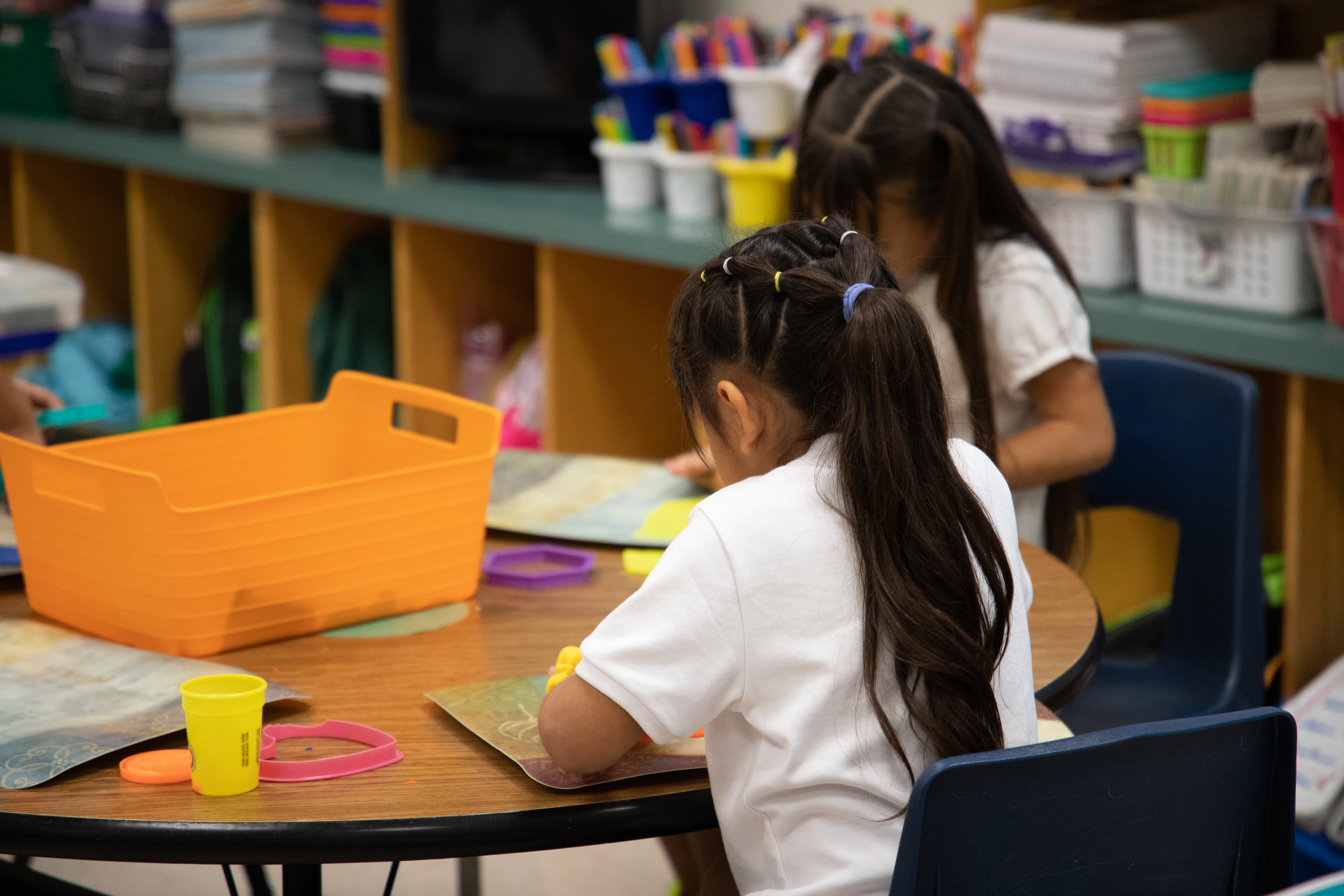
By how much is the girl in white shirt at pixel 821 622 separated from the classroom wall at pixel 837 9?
1809 millimetres

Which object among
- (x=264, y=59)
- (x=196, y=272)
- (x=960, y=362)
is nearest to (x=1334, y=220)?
(x=960, y=362)

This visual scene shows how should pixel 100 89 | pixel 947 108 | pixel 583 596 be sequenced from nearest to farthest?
pixel 583 596, pixel 947 108, pixel 100 89

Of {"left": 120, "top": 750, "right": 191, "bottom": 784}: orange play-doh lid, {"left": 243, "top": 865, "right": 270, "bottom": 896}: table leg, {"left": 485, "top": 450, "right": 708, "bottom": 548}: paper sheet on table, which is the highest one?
{"left": 120, "top": 750, "right": 191, "bottom": 784}: orange play-doh lid

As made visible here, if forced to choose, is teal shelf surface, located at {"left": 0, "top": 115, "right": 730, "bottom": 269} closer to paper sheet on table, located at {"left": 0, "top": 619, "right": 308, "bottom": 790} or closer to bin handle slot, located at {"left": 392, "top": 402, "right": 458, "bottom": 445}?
bin handle slot, located at {"left": 392, "top": 402, "right": 458, "bottom": 445}

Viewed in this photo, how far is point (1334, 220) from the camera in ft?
5.95

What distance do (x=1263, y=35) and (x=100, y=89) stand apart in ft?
9.42

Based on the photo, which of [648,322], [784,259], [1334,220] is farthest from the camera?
[648,322]

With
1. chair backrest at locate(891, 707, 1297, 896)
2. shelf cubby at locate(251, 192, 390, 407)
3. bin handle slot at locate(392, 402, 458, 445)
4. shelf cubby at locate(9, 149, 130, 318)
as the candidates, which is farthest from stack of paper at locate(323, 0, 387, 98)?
chair backrest at locate(891, 707, 1297, 896)

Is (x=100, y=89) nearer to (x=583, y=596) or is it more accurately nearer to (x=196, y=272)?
(x=196, y=272)

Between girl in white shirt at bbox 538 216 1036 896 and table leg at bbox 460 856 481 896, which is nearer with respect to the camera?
girl in white shirt at bbox 538 216 1036 896

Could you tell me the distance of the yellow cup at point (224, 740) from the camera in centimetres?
87

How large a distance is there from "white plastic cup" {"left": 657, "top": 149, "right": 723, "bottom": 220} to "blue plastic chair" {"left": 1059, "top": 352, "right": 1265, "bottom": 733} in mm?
1083

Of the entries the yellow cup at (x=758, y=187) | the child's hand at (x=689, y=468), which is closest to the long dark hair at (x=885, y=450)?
the child's hand at (x=689, y=468)

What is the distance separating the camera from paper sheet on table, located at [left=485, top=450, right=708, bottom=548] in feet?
4.55
